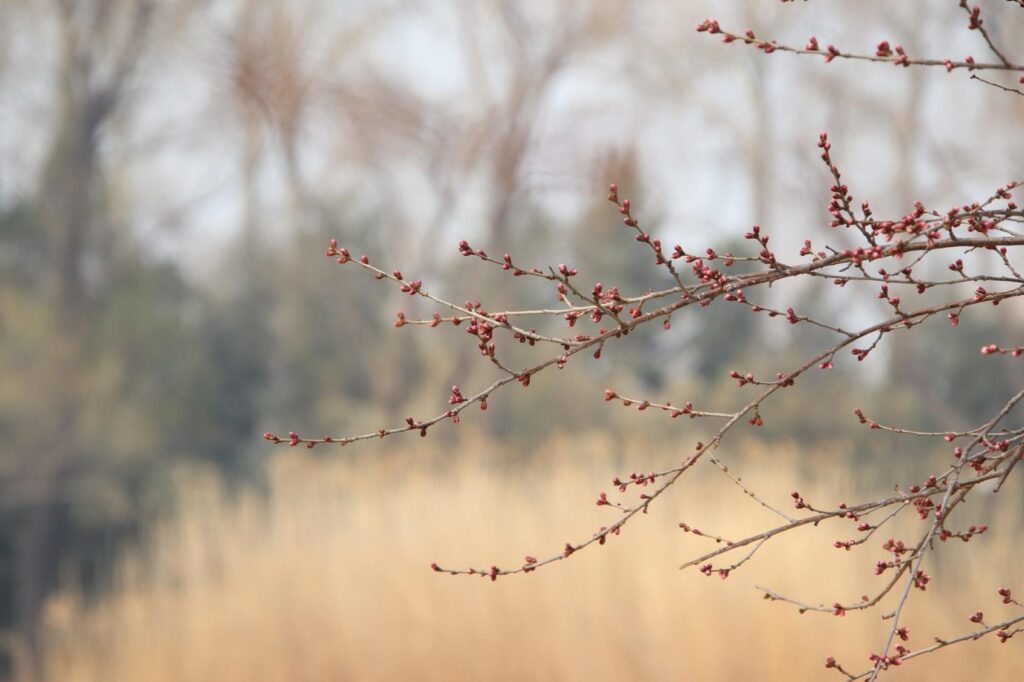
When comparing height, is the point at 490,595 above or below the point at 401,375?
below

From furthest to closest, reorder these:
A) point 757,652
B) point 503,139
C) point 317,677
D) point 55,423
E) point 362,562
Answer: point 503,139
point 55,423
point 362,562
point 317,677
point 757,652

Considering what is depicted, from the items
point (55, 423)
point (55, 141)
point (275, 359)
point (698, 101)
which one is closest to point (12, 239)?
point (55, 141)

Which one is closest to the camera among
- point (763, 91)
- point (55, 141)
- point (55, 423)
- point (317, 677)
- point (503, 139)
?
point (317, 677)

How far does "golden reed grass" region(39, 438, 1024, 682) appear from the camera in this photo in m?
3.68

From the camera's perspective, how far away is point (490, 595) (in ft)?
13.2

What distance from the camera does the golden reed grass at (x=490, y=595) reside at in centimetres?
368

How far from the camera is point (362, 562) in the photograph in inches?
178

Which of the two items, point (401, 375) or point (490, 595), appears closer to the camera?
point (490, 595)

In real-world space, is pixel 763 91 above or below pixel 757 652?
above

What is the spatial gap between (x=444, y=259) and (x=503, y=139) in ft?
3.63

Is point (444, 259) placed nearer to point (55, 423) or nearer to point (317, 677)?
point (55, 423)

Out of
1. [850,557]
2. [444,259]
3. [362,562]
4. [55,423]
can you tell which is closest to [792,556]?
[850,557]

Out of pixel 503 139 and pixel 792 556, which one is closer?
pixel 792 556

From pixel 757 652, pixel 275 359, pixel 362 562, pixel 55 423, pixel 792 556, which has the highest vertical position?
pixel 275 359
